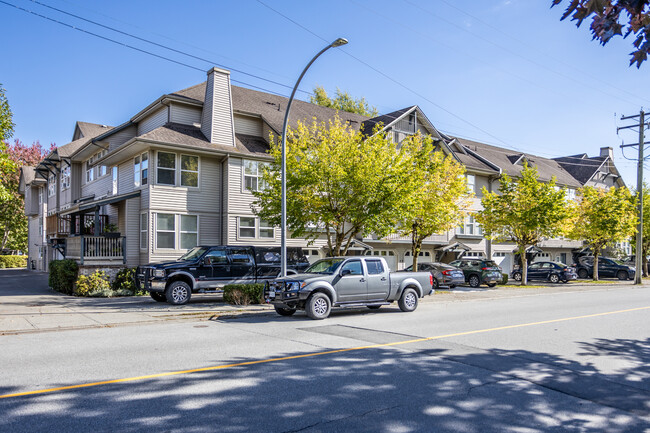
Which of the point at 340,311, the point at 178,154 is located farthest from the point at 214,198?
the point at 340,311

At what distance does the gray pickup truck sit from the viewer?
1330 centimetres

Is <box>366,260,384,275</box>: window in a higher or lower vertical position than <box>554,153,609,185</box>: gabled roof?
lower

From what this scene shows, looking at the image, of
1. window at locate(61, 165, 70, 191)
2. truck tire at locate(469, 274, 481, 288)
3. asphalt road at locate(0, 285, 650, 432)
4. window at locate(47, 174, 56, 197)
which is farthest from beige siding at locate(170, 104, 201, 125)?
truck tire at locate(469, 274, 481, 288)

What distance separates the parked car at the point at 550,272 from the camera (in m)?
33.8

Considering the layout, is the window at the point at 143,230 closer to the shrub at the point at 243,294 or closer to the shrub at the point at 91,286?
the shrub at the point at 91,286

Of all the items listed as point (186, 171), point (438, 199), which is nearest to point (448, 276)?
point (438, 199)

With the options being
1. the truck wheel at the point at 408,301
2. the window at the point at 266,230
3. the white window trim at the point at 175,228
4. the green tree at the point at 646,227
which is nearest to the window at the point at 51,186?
the white window trim at the point at 175,228

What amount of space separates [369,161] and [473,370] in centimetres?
1120

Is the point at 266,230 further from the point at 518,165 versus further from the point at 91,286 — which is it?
the point at 518,165

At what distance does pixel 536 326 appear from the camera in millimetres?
12055

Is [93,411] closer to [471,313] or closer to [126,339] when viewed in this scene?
[126,339]

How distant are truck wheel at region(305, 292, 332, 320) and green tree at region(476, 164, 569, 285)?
60.7ft

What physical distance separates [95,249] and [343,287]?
41.6 feet

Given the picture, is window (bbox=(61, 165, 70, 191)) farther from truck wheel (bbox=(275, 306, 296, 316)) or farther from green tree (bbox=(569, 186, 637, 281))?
green tree (bbox=(569, 186, 637, 281))
